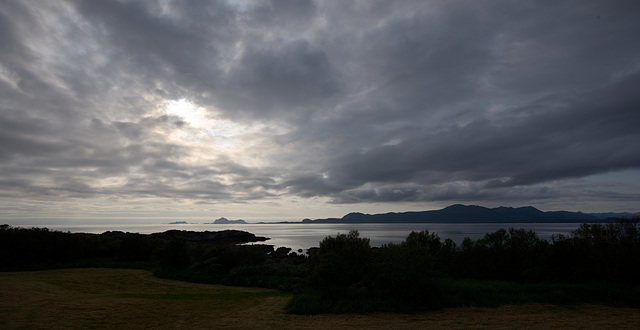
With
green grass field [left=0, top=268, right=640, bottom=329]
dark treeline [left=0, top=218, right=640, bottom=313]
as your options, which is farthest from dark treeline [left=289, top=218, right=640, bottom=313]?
green grass field [left=0, top=268, right=640, bottom=329]

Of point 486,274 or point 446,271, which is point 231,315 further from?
point 486,274

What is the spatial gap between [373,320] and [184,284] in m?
15.9

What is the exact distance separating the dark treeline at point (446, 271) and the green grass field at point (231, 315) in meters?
0.93

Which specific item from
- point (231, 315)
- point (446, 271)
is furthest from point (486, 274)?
point (231, 315)

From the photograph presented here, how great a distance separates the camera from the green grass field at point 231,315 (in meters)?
10.6

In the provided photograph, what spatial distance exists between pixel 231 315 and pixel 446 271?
14180 mm

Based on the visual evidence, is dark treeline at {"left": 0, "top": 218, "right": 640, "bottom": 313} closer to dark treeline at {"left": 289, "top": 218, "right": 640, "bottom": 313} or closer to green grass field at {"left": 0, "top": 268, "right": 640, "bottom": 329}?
dark treeline at {"left": 289, "top": 218, "right": 640, "bottom": 313}

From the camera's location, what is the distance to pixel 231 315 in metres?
12.3

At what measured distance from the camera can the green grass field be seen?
10.6m

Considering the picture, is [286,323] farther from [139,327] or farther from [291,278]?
[291,278]

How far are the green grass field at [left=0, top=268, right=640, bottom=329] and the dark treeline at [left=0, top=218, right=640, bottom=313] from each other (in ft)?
3.07

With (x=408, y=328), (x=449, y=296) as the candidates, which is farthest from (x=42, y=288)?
(x=449, y=296)

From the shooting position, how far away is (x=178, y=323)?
11141mm

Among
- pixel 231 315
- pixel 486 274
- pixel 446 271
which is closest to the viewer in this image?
pixel 231 315
